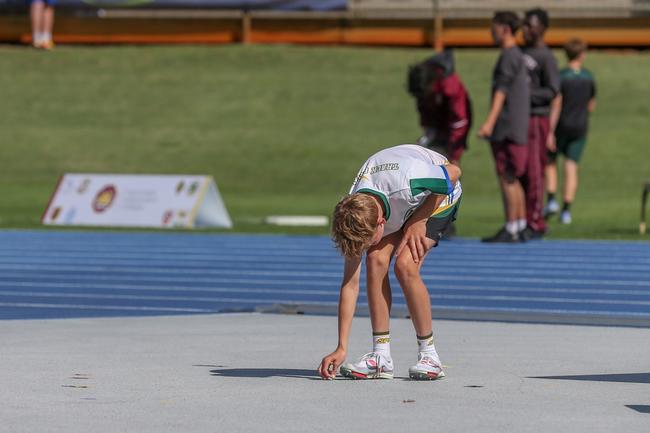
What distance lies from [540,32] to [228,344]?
7616 millimetres

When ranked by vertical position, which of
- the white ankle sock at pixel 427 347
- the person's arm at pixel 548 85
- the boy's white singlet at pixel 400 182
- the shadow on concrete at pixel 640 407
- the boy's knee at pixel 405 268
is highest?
the person's arm at pixel 548 85

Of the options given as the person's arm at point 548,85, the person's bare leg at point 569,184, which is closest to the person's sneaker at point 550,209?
the person's bare leg at point 569,184

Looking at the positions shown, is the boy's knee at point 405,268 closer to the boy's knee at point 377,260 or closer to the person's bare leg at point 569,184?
the boy's knee at point 377,260

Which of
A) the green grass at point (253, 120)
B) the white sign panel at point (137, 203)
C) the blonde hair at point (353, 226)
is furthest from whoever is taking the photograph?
the green grass at point (253, 120)

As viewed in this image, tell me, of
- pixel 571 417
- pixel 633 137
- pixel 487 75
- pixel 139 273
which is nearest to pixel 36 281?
pixel 139 273

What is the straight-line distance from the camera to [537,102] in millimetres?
14758

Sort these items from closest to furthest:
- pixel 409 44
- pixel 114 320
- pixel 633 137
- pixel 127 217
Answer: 1. pixel 114 320
2. pixel 127 217
3. pixel 633 137
4. pixel 409 44

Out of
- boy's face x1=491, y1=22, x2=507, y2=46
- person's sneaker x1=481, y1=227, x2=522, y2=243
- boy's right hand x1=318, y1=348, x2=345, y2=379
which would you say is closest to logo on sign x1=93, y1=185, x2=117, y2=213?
person's sneaker x1=481, y1=227, x2=522, y2=243

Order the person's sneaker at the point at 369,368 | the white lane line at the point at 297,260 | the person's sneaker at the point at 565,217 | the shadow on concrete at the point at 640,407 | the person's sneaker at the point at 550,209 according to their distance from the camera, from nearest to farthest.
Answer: the shadow on concrete at the point at 640,407 < the person's sneaker at the point at 369,368 < the white lane line at the point at 297,260 < the person's sneaker at the point at 565,217 < the person's sneaker at the point at 550,209

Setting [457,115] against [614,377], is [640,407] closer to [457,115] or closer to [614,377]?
[614,377]

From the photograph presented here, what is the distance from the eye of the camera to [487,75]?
1057 inches

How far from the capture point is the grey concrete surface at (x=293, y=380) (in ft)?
18.0

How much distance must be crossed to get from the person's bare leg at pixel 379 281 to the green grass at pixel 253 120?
1199cm

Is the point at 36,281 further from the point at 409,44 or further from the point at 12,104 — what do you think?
the point at 409,44
